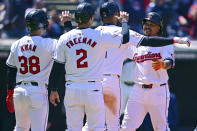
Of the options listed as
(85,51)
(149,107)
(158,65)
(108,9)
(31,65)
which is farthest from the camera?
(149,107)

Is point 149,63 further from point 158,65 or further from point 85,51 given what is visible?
point 85,51

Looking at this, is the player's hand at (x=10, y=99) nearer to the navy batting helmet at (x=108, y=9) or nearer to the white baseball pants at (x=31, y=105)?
the white baseball pants at (x=31, y=105)

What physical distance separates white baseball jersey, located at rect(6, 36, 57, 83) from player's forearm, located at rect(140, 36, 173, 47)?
1.11m

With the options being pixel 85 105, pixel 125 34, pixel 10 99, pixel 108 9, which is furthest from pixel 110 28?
pixel 10 99

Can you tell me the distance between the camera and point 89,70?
19.4 ft

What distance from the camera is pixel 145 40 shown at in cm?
616

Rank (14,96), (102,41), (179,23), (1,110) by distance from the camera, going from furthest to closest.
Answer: (179,23)
(1,110)
(14,96)
(102,41)

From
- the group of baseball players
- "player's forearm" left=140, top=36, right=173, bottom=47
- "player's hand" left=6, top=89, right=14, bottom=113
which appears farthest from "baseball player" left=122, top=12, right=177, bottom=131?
"player's hand" left=6, top=89, right=14, bottom=113

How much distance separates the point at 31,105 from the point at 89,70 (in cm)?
89

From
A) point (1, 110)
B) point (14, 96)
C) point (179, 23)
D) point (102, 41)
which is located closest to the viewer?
point (102, 41)

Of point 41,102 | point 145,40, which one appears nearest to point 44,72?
point 41,102

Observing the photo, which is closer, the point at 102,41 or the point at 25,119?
the point at 102,41

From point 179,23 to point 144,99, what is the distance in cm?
435

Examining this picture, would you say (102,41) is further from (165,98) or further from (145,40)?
(165,98)
